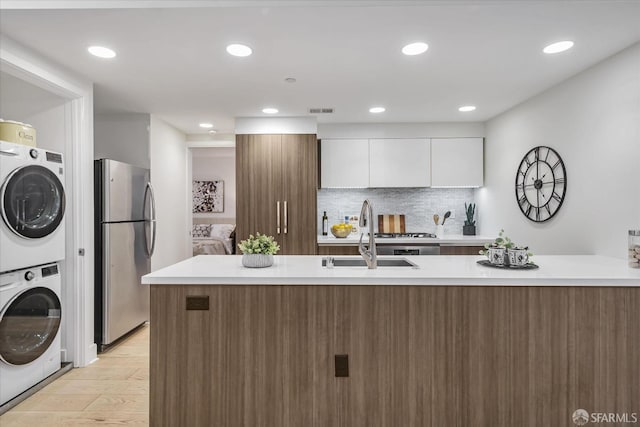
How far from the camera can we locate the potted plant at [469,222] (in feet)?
14.4

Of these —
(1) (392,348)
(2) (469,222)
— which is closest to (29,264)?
(1) (392,348)

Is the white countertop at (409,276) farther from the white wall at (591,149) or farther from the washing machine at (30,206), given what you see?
the washing machine at (30,206)

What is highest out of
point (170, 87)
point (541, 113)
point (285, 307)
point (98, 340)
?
point (170, 87)

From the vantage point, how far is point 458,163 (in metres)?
4.36

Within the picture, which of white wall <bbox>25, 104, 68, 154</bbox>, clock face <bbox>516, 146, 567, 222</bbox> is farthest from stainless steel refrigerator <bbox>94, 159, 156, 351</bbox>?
clock face <bbox>516, 146, 567, 222</bbox>

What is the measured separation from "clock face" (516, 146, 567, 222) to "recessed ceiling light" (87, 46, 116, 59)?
11.4ft

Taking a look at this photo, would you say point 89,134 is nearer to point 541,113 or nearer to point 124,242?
point 124,242

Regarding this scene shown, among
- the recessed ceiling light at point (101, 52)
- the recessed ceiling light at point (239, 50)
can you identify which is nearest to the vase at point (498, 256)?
the recessed ceiling light at point (239, 50)

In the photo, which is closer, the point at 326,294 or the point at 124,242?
the point at 326,294

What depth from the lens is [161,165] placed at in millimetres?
4293

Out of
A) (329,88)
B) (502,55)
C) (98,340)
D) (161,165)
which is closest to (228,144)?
(161,165)

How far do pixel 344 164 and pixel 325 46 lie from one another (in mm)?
2140

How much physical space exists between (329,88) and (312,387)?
2349 millimetres

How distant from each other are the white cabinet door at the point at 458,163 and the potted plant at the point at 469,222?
34 centimetres
